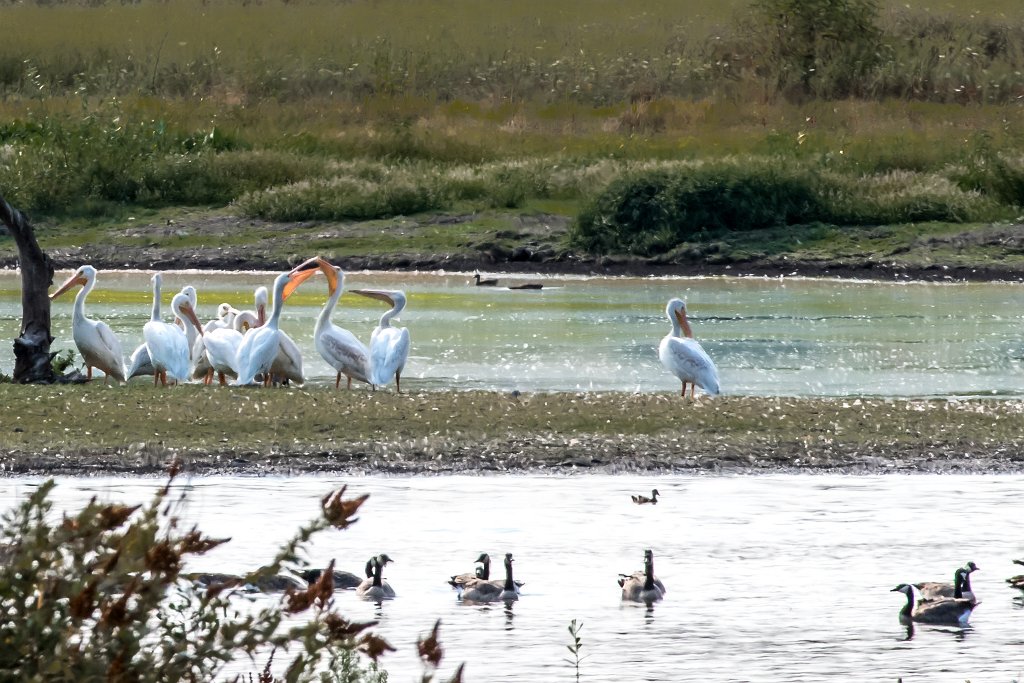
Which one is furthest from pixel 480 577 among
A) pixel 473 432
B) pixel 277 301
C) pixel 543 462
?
pixel 277 301

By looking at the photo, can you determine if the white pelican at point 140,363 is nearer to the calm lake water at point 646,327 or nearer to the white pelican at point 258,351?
the white pelican at point 258,351

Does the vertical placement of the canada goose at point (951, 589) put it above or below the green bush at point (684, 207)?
below

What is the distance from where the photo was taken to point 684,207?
92.4 feet

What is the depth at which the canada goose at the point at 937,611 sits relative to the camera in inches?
329

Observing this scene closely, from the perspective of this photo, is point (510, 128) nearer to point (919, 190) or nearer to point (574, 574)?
point (919, 190)

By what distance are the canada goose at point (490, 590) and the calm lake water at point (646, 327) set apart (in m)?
7.23

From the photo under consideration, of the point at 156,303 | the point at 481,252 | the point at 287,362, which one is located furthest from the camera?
the point at 481,252

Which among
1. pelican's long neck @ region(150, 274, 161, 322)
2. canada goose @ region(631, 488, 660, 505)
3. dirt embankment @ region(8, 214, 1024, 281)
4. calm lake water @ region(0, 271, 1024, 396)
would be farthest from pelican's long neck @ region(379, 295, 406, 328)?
dirt embankment @ region(8, 214, 1024, 281)

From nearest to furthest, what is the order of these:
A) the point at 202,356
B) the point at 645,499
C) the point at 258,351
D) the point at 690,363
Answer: the point at 645,499, the point at 258,351, the point at 690,363, the point at 202,356

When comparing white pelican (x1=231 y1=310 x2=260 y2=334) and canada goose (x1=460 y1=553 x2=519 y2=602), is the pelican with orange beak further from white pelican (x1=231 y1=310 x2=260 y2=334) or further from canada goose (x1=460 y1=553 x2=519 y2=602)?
canada goose (x1=460 y1=553 x2=519 y2=602)

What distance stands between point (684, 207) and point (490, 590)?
65.3 feet

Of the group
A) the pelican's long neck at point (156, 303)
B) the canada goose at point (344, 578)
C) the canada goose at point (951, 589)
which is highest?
the pelican's long neck at point (156, 303)

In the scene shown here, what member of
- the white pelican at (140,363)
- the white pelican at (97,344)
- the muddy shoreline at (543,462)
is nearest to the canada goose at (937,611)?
the muddy shoreline at (543,462)

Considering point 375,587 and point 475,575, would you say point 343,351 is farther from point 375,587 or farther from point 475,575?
point 375,587
